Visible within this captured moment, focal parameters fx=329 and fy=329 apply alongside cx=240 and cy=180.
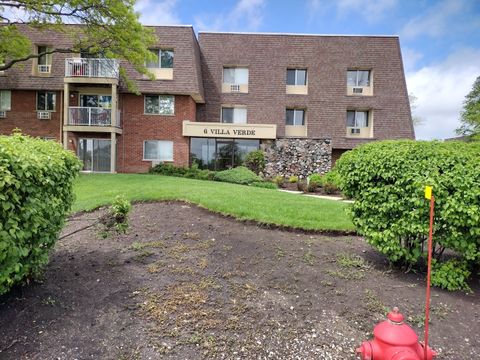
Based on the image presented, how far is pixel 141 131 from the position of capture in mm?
21344

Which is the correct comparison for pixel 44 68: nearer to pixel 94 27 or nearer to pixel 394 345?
pixel 94 27

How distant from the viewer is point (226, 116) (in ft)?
77.9

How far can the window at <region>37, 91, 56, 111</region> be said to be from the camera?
70.5ft

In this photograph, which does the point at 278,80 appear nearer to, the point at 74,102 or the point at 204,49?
the point at 204,49

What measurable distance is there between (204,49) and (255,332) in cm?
2353

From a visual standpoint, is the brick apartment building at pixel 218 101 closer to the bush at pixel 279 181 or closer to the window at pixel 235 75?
the window at pixel 235 75

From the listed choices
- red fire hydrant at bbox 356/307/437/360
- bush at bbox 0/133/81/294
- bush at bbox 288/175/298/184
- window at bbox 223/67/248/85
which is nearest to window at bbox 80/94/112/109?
window at bbox 223/67/248/85

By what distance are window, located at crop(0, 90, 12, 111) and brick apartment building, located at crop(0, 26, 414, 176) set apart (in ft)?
0.21

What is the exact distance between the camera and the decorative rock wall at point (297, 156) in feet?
71.9

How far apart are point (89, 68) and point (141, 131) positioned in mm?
4865

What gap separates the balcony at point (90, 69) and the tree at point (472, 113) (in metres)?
27.5

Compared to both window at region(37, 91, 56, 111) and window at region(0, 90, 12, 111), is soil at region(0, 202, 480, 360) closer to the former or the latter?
window at region(37, 91, 56, 111)

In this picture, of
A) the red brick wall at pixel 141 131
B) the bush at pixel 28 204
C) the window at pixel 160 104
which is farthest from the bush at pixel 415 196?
the window at pixel 160 104

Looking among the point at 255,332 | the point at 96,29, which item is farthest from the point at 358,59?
the point at 255,332
